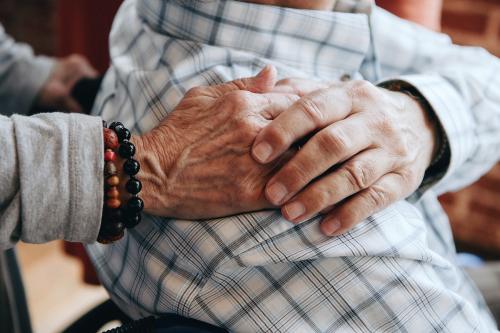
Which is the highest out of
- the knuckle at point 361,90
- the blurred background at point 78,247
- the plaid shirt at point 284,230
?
the knuckle at point 361,90

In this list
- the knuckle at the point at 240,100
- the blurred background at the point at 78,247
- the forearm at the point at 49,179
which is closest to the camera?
the forearm at the point at 49,179

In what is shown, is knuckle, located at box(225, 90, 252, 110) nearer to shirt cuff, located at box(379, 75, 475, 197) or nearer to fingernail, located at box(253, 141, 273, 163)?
fingernail, located at box(253, 141, 273, 163)

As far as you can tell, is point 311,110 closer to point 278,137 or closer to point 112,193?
point 278,137

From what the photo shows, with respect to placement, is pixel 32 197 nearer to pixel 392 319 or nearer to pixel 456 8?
pixel 392 319

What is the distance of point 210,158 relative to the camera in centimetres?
63

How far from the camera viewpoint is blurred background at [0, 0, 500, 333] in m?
1.43

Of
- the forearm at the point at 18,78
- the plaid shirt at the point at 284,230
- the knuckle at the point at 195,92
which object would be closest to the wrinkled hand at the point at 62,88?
the forearm at the point at 18,78

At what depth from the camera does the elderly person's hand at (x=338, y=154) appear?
0.60m

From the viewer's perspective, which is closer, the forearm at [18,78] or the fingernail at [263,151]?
the fingernail at [263,151]

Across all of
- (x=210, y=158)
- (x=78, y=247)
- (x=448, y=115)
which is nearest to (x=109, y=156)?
(x=210, y=158)

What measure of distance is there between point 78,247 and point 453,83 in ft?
3.90

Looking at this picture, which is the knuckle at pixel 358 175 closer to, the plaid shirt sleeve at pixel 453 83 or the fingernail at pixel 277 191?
the fingernail at pixel 277 191

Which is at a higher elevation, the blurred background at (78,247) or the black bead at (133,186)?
the black bead at (133,186)

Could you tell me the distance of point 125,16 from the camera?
0.89 metres
